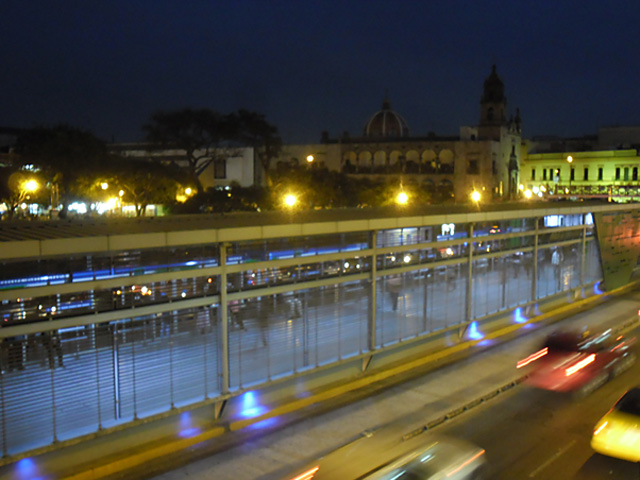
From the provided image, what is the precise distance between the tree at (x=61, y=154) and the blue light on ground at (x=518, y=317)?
1233 inches

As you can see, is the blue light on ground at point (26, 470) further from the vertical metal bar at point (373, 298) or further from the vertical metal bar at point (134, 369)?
the vertical metal bar at point (373, 298)

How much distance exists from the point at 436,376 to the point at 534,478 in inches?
187

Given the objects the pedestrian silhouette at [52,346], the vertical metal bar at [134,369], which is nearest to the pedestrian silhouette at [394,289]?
the vertical metal bar at [134,369]

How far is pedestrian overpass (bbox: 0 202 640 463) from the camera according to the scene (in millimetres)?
8016

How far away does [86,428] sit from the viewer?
27.8 feet

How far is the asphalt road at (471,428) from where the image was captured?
8.99 metres

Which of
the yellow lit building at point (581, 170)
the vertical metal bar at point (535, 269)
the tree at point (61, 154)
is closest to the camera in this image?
the vertical metal bar at point (535, 269)

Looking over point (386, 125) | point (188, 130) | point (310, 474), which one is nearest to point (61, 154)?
point (188, 130)

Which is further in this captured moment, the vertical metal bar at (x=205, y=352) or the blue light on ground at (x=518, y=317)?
the blue light on ground at (x=518, y=317)

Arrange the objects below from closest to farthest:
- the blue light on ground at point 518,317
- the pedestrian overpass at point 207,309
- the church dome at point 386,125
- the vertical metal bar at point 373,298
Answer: the pedestrian overpass at point 207,309
the vertical metal bar at point 373,298
the blue light on ground at point 518,317
the church dome at point 386,125

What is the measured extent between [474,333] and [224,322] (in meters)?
8.59

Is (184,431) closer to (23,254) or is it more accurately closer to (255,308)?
(255,308)

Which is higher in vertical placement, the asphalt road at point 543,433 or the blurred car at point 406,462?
the blurred car at point 406,462

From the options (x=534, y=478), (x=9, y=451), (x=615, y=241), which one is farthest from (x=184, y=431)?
(x=615, y=241)
